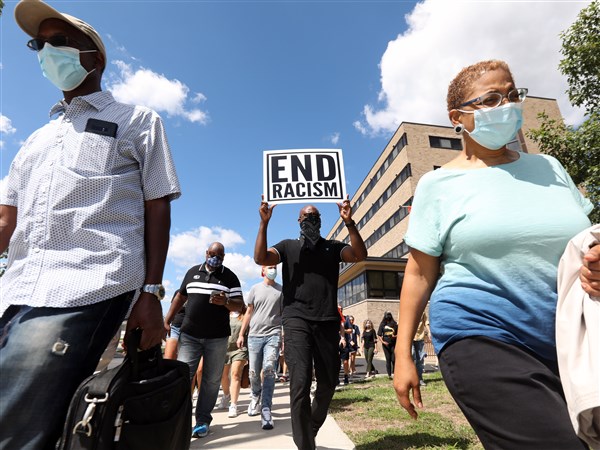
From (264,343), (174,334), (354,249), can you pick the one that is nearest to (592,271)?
(354,249)

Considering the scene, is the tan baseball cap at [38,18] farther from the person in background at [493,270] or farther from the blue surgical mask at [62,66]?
the person in background at [493,270]

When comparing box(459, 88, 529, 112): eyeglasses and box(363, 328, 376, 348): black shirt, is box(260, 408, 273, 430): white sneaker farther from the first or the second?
box(363, 328, 376, 348): black shirt

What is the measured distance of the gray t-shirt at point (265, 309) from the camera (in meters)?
6.26

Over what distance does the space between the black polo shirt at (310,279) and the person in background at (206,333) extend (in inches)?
53.0

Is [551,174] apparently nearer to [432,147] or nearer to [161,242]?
[161,242]

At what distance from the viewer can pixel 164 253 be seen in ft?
6.13

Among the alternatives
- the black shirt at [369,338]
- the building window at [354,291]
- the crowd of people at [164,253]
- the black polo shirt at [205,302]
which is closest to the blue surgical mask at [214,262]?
the black polo shirt at [205,302]

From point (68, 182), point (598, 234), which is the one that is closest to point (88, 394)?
point (68, 182)

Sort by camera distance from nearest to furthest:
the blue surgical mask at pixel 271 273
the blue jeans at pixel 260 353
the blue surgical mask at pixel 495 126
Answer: the blue surgical mask at pixel 495 126 → the blue jeans at pixel 260 353 → the blue surgical mask at pixel 271 273

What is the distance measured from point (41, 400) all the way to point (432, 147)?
37556mm

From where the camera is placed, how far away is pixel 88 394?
141 centimetres

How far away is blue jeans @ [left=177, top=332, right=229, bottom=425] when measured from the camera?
512 cm

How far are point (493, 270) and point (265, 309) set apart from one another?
5.14 meters

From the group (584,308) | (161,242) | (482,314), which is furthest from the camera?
(161,242)
